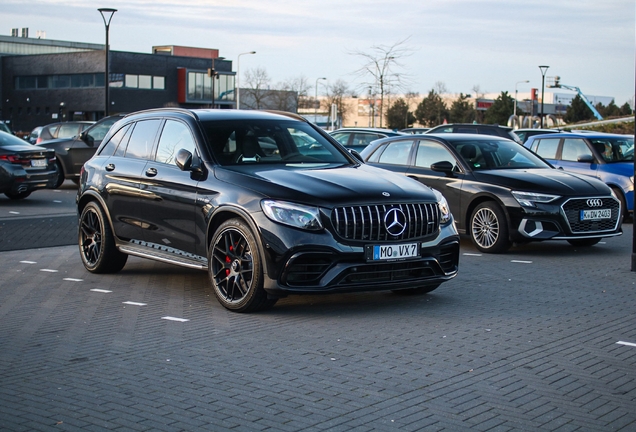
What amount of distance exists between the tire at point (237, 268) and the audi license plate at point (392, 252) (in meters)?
0.92

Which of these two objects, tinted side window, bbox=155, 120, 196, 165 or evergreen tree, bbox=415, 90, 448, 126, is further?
evergreen tree, bbox=415, 90, 448, 126

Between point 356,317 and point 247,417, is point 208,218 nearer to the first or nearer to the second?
point 356,317

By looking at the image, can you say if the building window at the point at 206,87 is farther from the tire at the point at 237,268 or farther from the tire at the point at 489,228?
the tire at the point at 237,268

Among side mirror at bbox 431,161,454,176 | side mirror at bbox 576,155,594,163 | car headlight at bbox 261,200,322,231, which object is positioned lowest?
car headlight at bbox 261,200,322,231

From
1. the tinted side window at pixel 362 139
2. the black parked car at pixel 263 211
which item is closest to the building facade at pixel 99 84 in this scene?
the tinted side window at pixel 362 139

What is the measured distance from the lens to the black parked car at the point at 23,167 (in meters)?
17.9

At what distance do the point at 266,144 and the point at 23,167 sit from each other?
37.2ft

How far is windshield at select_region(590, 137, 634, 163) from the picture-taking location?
16562 millimetres

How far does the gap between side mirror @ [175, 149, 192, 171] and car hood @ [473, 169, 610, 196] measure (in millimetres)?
4999

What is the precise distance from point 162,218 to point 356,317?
2.30 meters

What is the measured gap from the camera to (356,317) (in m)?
7.18

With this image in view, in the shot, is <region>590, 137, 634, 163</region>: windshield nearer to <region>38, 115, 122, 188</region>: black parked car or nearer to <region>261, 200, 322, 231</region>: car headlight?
<region>261, 200, 322, 231</region>: car headlight

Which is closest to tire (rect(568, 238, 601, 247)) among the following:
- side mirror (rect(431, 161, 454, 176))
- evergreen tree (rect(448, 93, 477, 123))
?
side mirror (rect(431, 161, 454, 176))

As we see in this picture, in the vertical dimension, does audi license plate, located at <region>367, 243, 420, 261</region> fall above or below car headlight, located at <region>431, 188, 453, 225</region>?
below
